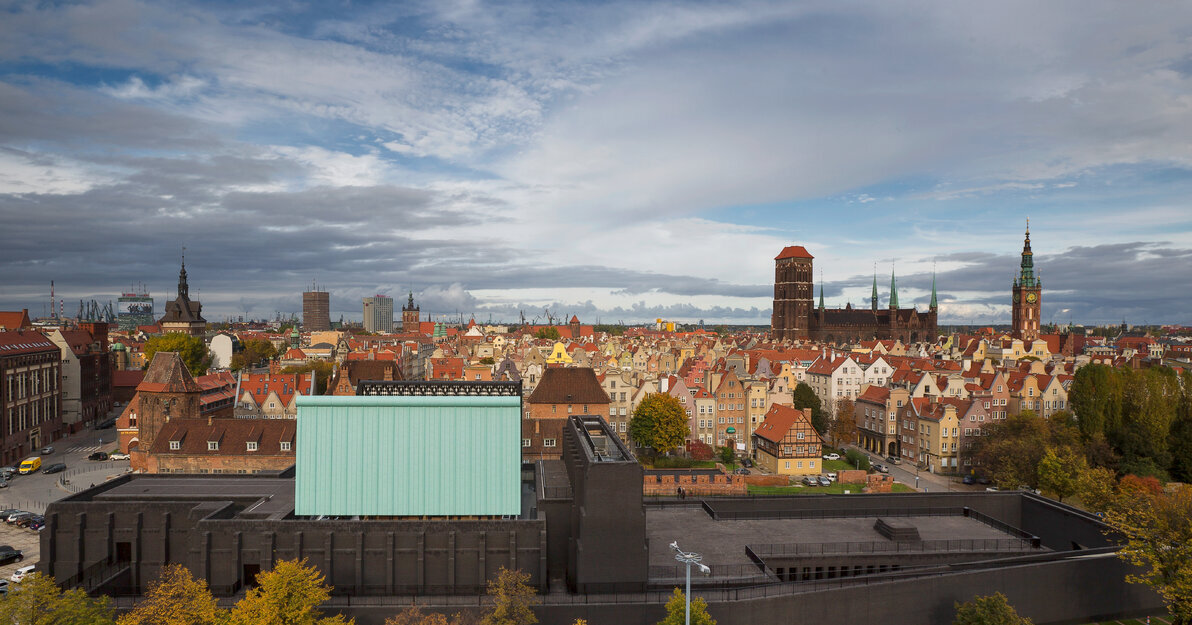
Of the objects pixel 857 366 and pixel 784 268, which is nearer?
pixel 857 366

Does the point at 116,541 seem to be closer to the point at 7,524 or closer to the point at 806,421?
the point at 7,524

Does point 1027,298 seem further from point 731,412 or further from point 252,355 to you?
point 252,355

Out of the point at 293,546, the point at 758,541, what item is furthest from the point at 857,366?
the point at 293,546

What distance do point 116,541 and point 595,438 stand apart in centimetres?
2825

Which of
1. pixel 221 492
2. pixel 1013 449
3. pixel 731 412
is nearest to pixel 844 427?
pixel 731 412

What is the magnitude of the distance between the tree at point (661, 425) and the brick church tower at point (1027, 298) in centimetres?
14266

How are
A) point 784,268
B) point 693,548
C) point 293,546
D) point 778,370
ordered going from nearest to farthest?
point 293,546
point 693,548
point 778,370
point 784,268

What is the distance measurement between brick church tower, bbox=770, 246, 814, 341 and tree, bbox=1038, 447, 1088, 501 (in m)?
137

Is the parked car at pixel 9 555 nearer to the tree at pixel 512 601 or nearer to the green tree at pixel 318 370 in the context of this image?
the tree at pixel 512 601

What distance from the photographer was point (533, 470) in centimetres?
4669

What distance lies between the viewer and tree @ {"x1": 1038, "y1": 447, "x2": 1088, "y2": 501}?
58.5 metres

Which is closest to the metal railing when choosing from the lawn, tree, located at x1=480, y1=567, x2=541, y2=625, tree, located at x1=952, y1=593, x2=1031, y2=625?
tree, located at x1=952, y1=593, x2=1031, y2=625

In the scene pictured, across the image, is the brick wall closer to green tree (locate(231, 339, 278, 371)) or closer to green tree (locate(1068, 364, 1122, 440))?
green tree (locate(1068, 364, 1122, 440))

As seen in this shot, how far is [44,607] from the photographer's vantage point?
2761cm
